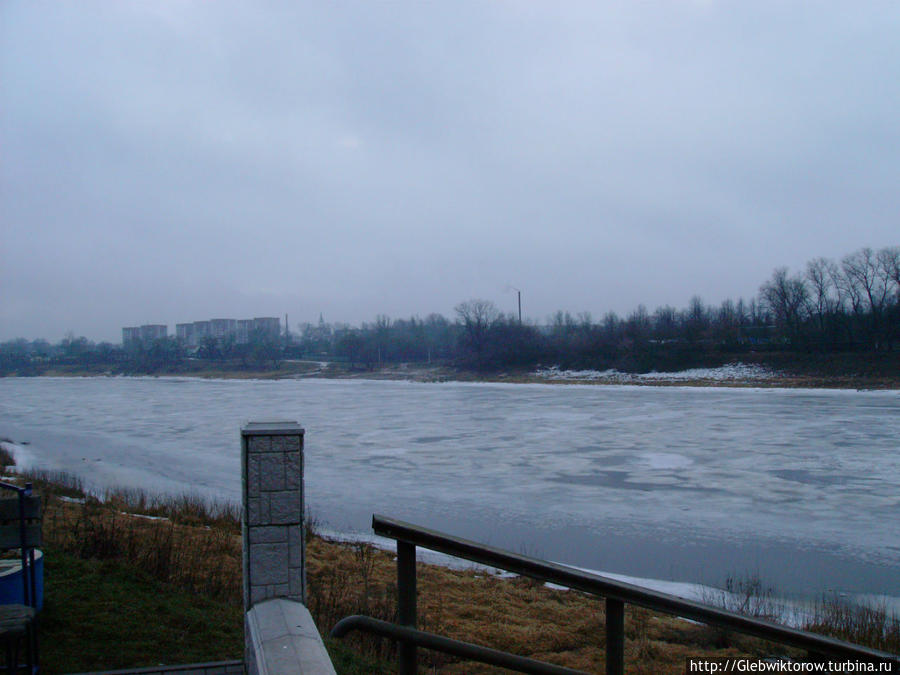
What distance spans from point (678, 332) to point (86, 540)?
71957 mm

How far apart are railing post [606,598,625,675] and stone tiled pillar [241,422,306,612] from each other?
169 centimetres

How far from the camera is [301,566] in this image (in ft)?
12.8

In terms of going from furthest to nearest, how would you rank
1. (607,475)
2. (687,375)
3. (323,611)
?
(687,375) < (607,475) < (323,611)

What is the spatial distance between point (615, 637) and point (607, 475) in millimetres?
13725

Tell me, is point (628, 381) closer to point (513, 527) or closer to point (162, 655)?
point (513, 527)

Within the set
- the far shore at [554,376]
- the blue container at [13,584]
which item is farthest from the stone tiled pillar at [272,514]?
the far shore at [554,376]

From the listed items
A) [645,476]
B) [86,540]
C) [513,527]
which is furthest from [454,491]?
[86,540]

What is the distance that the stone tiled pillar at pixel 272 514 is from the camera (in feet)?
12.6

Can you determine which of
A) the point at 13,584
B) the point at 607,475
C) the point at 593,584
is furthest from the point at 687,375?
the point at 593,584

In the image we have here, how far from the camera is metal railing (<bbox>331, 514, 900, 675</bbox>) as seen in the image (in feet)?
9.64

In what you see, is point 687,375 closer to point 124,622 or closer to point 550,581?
point 124,622

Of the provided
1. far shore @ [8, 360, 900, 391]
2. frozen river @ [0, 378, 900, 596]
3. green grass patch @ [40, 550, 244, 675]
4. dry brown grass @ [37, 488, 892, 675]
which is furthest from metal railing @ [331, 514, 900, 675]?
far shore @ [8, 360, 900, 391]

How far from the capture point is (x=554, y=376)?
6731 centimetres

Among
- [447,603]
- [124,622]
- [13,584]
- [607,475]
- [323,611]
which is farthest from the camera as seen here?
[607,475]
